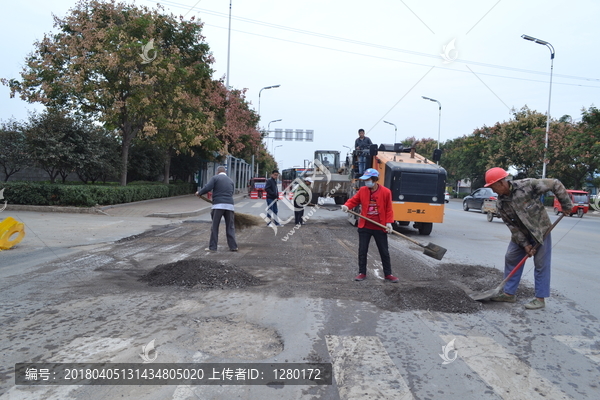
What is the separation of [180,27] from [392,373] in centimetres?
2497

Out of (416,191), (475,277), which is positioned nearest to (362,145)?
(416,191)

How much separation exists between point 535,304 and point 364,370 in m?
3.25

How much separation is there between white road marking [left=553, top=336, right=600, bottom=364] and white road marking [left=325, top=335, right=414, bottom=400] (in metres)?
1.94

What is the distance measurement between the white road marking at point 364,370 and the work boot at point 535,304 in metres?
2.50

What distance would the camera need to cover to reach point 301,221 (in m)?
15.9

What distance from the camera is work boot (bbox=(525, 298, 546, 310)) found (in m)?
5.70

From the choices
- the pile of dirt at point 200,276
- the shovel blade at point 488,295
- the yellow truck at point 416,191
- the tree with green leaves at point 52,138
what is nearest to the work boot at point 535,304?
the shovel blade at point 488,295

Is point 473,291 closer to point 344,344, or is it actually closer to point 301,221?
point 344,344

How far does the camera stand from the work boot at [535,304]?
5.70 metres

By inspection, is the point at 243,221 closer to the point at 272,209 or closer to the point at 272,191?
the point at 272,191

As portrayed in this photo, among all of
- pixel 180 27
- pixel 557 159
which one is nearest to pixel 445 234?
pixel 180 27

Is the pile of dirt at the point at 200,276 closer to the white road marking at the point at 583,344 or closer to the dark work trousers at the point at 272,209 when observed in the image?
the white road marking at the point at 583,344

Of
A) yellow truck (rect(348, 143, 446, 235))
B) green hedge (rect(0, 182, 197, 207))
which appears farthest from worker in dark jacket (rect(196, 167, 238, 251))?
green hedge (rect(0, 182, 197, 207))

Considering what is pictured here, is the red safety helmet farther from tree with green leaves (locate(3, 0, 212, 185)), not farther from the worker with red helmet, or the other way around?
tree with green leaves (locate(3, 0, 212, 185))
